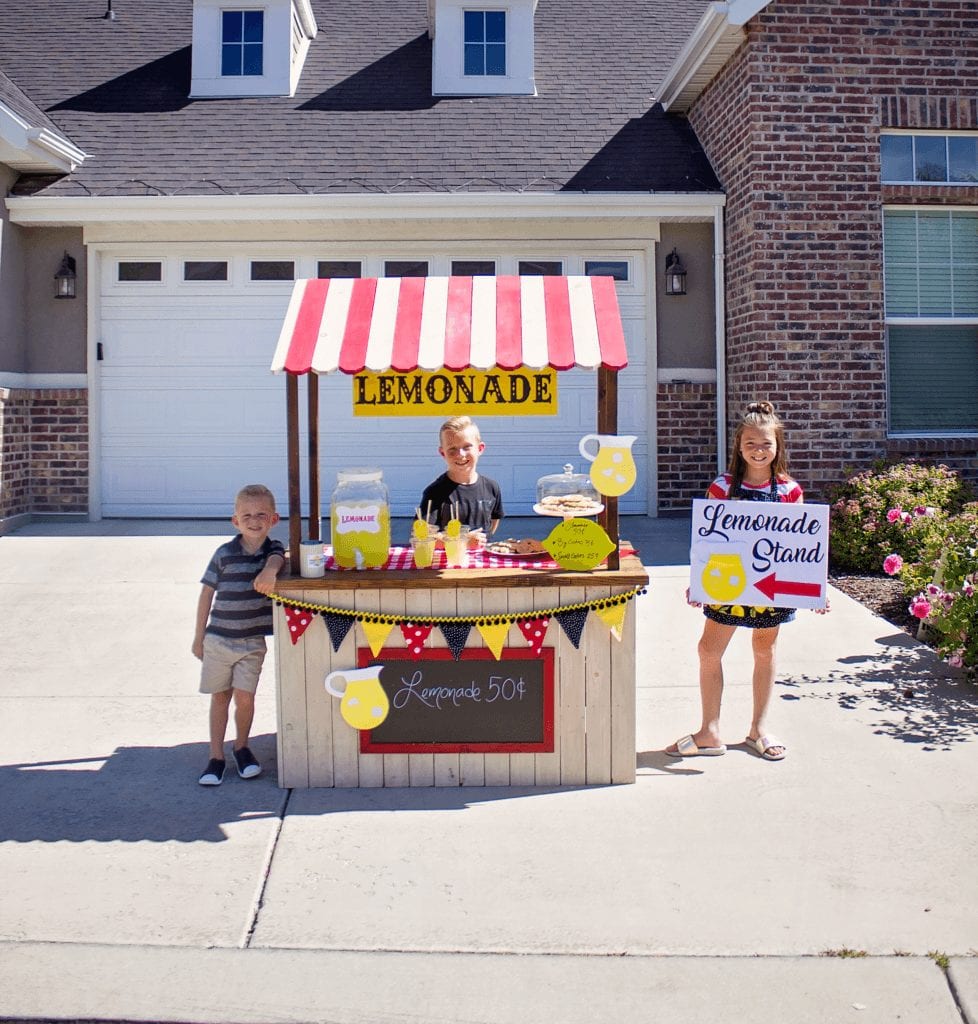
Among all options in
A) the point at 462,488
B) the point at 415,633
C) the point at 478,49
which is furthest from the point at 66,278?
the point at 415,633

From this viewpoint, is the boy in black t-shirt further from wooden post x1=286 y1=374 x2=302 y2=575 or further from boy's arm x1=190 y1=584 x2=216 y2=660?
boy's arm x1=190 y1=584 x2=216 y2=660

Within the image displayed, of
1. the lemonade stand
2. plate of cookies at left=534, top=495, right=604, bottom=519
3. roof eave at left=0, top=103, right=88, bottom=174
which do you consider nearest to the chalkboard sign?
the lemonade stand

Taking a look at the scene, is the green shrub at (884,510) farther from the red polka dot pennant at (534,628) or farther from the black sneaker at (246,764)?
the black sneaker at (246,764)

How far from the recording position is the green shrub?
8469 mm

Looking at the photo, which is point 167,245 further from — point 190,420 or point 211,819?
point 211,819

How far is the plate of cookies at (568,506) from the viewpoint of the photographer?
485cm

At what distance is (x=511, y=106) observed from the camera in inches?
492

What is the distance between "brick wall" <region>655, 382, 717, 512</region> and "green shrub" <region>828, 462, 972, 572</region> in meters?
1.98

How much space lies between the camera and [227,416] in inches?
450

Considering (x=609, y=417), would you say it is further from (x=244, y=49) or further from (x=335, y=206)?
(x=244, y=49)

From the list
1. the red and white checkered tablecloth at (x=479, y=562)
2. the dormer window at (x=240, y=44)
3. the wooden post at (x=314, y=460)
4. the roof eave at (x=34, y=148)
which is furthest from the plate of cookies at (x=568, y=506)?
the dormer window at (x=240, y=44)

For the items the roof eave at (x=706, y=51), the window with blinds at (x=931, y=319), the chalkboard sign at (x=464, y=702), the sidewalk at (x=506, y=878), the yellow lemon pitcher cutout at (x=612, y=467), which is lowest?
the sidewalk at (x=506, y=878)

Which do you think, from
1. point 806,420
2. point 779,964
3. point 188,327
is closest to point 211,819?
point 779,964

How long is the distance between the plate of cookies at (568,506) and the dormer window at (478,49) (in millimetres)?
8846
